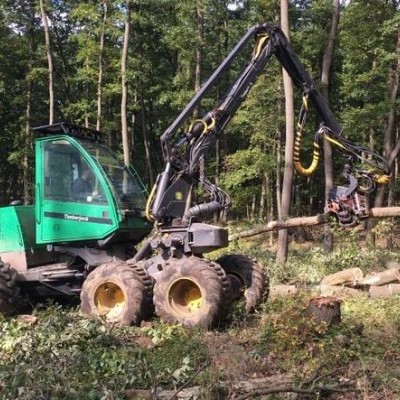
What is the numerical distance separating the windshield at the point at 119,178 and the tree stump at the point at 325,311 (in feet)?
10.6

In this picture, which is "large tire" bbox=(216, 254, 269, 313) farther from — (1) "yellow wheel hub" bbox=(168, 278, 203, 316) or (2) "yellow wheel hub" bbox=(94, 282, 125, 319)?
(2) "yellow wheel hub" bbox=(94, 282, 125, 319)

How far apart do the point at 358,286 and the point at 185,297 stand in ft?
14.3

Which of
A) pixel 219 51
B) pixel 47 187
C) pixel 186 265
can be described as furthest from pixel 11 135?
pixel 186 265

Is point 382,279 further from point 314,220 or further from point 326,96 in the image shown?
point 326,96

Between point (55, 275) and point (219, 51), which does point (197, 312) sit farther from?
point (219, 51)

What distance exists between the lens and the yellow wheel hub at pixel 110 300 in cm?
777

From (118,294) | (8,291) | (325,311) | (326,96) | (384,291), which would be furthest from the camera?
(326,96)

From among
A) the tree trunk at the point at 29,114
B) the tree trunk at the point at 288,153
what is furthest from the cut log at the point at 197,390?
the tree trunk at the point at 29,114

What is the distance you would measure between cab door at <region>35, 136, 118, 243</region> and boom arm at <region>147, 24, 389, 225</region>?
0.79m

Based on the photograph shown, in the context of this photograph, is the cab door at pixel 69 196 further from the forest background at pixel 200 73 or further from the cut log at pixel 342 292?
the forest background at pixel 200 73

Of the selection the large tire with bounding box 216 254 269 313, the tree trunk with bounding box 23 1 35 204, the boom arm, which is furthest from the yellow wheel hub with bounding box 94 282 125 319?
the tree trunk with bounding box 23 1 35 204

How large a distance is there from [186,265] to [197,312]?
0.62 metres

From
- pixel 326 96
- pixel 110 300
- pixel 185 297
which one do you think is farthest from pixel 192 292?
pixel 326 96

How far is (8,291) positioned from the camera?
8.35m
